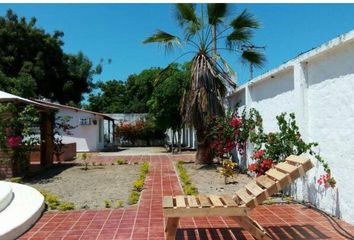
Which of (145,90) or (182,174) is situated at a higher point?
(145,90)

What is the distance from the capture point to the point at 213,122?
44.4 ft

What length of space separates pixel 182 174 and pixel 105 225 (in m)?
5.61

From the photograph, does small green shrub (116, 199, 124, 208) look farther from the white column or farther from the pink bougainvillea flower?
the pink bougainvillea flower

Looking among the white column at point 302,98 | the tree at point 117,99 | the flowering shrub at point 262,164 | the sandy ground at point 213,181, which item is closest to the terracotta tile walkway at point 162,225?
the flowering shrub at point 262,164

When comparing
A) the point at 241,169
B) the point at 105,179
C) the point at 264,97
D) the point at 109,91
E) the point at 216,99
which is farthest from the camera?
the point at 109,91

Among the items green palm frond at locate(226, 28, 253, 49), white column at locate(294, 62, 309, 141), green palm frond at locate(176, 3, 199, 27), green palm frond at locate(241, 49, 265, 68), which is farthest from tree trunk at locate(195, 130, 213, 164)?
white column at locate(294, 62, 309, 141)

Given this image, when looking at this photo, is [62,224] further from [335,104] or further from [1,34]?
[1,34]

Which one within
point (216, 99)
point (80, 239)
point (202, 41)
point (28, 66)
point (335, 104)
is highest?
point (28, 66)

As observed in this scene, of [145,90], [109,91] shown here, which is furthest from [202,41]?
[109,91]

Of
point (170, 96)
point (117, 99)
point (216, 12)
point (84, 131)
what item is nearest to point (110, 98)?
point (117, 99)

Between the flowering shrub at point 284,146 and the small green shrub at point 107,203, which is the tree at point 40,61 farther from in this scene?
the flowering shrub at point 284,146

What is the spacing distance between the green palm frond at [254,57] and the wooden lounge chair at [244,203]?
24.8ft

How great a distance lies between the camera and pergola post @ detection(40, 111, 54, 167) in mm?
15723

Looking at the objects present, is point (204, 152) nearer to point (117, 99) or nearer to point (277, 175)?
point (277, 175)
